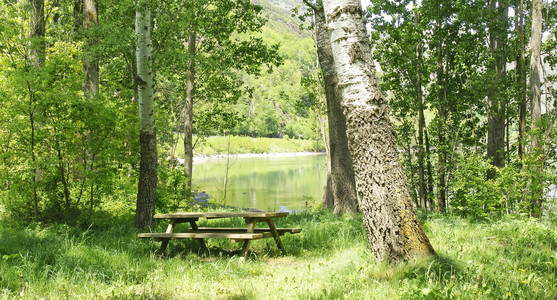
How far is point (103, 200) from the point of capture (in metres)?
7.79

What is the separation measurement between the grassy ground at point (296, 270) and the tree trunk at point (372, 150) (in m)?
0.21

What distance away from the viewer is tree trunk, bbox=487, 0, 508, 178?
13758 millimetres

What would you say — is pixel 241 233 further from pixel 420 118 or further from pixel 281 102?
pixel 281 102

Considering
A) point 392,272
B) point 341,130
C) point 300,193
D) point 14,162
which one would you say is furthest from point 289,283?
point 300,193

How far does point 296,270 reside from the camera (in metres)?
3.65

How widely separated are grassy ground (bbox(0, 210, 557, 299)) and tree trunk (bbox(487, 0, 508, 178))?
31.6ft

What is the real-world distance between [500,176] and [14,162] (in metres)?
9.03

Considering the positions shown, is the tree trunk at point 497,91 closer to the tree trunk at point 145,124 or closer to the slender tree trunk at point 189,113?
the slender tree trunk at point 189,113

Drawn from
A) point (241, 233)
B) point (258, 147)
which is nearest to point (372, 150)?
point (241, 233)

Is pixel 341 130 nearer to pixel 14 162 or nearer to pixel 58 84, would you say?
pixel 58 84

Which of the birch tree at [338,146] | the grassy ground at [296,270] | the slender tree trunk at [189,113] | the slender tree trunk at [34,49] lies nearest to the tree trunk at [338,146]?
the birch tree at [338,146]

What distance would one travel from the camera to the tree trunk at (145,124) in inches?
256

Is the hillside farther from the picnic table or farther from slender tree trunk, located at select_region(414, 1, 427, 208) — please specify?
the picnic table

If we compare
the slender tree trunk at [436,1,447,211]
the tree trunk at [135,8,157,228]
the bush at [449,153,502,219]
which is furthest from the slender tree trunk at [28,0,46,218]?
the slender tree trunk at [436,1,447,211]
